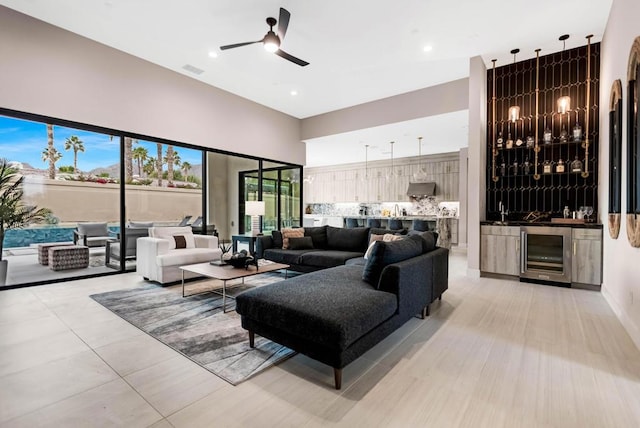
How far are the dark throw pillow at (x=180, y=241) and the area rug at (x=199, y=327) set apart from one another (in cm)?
87

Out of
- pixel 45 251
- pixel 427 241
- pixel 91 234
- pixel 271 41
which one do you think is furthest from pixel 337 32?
pixel 45 251

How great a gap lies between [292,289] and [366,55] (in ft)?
13.7

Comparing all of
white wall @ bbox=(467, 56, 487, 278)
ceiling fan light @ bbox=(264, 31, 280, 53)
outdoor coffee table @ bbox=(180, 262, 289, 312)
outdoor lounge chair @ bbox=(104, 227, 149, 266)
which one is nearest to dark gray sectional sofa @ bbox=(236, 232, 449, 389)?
outdoor coffee table @ bbox=(180, 262, 289, 312)

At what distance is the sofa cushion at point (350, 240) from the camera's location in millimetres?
5336

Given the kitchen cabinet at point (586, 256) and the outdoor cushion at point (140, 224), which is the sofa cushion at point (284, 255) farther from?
the kitchen cabinet at point (586, 256)

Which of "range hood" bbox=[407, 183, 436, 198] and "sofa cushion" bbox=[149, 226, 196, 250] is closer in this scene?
"sofa cushion" bbox=[149, 226, 196, 250]

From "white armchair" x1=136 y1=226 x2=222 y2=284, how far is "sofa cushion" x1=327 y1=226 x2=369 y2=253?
206 centimetres

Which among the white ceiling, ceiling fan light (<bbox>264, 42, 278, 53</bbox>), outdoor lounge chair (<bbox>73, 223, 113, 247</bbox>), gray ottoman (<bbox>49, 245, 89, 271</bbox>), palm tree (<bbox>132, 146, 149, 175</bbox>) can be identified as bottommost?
gray ottoman (<bbox>49, 245, 89, 271</bbox>)

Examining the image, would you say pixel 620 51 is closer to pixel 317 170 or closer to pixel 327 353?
pixel 327 353

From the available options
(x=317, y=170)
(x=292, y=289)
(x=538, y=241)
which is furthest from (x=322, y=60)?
(x=317, y=170)

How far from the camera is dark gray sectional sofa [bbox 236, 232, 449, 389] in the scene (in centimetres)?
194

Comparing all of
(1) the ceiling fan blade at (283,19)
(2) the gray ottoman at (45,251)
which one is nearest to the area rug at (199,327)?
(2) the gray ottoman at (45,251)

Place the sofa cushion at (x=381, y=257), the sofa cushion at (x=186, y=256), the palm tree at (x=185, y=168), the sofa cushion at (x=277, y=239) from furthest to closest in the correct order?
1. the palm tree at (x=185, y=168)
2. the sofa cushion at (x=277, y=239)
3. the sofa cushion at (x=186, y=256)
4. the sofa cushion at (x=381, y=257)

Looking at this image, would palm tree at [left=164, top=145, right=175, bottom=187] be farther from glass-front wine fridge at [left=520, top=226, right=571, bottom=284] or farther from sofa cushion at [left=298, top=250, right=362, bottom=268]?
glass-front wine fridge at [left=520, top=226, right=571, bottom=284]
